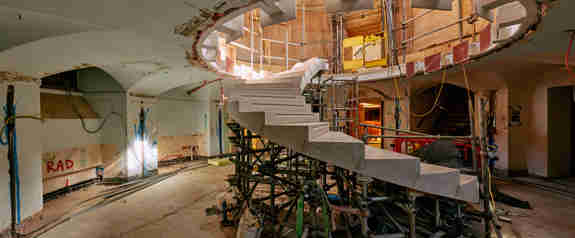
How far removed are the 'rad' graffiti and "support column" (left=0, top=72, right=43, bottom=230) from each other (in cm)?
147

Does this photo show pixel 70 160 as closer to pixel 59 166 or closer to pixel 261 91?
pixel 59 166

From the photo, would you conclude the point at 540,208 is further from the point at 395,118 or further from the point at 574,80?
the point at 395,118

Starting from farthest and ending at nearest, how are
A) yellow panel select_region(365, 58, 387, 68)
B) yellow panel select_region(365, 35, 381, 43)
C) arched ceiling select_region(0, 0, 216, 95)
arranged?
1. yellow panel select_region(365, 35, 381, 43)
2. yellow panel select_region(365, 58, 387, 68)
3. arched ceiling select_region(0, 0, 216, 95)

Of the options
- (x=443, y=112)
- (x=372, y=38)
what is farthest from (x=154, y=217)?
(x=443, y=112)

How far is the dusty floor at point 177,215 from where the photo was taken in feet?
14.3

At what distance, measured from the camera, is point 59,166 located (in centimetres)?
640

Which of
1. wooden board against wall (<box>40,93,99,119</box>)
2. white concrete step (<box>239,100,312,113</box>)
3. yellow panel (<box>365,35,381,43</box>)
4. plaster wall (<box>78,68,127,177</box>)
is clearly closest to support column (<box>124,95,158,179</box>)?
plaster wall (<box>78,68,127,177</box>)

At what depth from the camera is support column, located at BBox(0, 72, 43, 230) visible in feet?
13.8

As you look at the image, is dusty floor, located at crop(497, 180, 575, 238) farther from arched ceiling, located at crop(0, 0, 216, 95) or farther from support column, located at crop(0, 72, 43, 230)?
support column, located at crop(0, 72, 43, 230)

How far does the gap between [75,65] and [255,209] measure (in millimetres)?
4443

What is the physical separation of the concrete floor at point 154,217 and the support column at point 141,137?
4.07 feet

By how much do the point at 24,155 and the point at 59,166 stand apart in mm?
2114

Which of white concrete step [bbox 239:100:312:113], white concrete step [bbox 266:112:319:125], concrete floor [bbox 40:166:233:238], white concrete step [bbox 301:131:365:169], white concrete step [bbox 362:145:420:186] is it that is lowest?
concrete floor [bbox 40:166:233:238]

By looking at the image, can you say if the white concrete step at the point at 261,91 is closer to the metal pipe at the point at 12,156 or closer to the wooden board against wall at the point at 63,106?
the metal pipe at the point at 12,156
